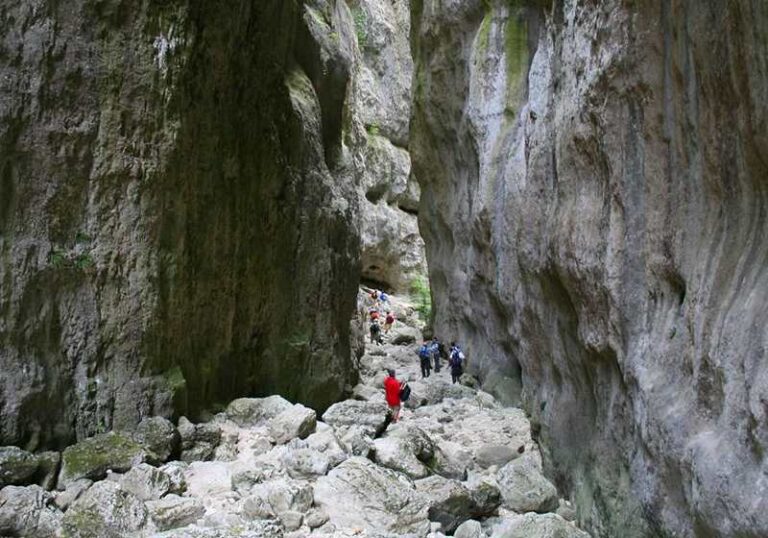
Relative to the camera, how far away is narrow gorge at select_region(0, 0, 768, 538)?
5.76 metres

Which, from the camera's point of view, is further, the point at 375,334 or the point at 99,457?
the point at 375,334

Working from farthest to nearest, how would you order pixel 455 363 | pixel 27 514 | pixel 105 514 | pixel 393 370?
pixel 455 363 < pixel 393 370 < pixel 105 514 < pixel 27 514

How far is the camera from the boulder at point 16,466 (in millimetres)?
7539

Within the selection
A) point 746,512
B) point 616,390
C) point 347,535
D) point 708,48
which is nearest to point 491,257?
point 616,390

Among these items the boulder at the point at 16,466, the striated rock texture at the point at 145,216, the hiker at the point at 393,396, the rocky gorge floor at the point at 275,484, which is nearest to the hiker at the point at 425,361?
the hiker at the point at 393,396

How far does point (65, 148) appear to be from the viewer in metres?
8.85

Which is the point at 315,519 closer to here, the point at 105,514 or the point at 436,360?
the point at 105,514

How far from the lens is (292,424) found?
10.1m

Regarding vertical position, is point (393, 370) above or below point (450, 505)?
below

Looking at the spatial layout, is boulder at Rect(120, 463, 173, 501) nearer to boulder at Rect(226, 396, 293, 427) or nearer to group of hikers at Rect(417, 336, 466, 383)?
boulder at Rect(226, 396, 293, 427)

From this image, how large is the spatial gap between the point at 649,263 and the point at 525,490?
3.86 meters

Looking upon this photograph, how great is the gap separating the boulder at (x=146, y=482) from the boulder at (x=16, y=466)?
38.0 inches

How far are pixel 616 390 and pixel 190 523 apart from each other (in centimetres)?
496

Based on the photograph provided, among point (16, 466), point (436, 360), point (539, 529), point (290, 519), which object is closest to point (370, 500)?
point (290, 519)
